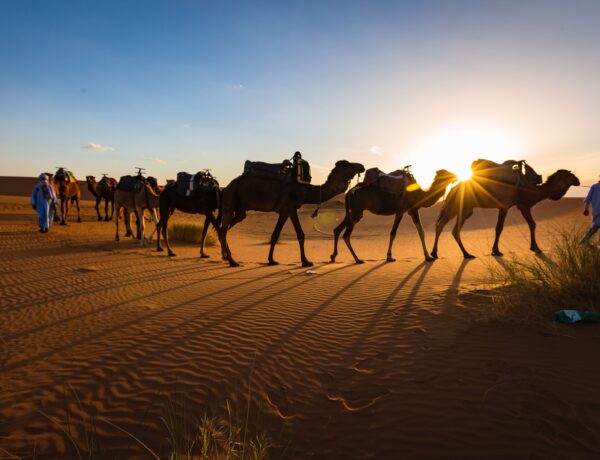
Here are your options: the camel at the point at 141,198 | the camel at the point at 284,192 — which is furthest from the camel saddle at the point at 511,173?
the camel at the point at 141,198

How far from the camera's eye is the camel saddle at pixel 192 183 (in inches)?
444

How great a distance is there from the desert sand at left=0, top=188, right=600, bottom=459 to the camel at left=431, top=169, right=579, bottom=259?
484 cm

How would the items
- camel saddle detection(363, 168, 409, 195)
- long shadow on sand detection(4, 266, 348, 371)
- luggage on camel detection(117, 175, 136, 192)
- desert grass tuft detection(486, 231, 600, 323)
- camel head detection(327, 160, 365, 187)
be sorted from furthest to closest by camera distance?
luggage on camel detection(117, 175, 136, 192) → camel saddle detection(363, 168, 409, 195) → camel head detection(327, 160, 365, 187) → desert grass tuft detection(486, 231, 600, 323) → long shadow on sand detection(4, 266, 348, 371)

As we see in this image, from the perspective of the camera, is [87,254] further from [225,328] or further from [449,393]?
[449,393]

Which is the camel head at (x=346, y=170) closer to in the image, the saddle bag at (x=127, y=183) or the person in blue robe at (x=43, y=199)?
the saddle bag at (x=127, y=183)

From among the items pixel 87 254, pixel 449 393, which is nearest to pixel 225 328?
pixel 449 393

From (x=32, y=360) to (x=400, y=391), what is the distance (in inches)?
151

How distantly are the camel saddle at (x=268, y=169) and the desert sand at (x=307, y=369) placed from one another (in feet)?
11.5

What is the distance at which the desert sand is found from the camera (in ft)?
8.30

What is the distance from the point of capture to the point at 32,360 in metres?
3.81

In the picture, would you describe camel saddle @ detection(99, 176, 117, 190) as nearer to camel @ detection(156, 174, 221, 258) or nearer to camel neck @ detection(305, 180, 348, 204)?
camel @ detection(156, 174, 221, 258)

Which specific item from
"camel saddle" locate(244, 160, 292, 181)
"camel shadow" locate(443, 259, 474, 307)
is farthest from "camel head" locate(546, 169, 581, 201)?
"camel saddle" locate(244, 160, 292, 181)

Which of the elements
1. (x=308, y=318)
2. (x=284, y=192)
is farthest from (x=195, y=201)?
(x=308, y=318)

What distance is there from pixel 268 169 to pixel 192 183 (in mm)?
3106
